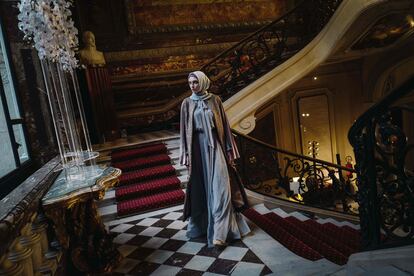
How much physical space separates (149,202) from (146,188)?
1.13ft

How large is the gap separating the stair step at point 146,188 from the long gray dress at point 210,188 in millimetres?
1418

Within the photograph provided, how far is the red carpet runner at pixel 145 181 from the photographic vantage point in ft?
14.7

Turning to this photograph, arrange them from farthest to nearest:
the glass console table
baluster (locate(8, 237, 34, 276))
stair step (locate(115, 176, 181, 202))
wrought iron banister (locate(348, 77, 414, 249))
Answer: stair step (locate(115, 176, 181, 202))
the glass console table
wrought iron banister (locate(348, 77, 414, 249))
baluster (locate(8, 237, 34, 276))

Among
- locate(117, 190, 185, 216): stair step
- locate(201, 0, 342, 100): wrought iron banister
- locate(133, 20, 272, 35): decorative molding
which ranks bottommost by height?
locate(117, 190, 185, 216): stair step

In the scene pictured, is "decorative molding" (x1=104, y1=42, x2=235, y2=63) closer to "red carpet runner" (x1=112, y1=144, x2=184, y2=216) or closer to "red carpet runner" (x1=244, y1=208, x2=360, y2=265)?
"red carpet runner" (x1=112, y1=144, x2=184, y2=216)

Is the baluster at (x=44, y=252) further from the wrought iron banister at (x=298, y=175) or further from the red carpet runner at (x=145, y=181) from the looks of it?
the wrought iron banister at (x=298, y=175)

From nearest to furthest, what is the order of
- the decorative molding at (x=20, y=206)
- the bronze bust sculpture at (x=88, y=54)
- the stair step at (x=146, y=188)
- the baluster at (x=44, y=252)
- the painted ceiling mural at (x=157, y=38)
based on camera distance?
1. the decorative molding at (x=20, y=206)
2. the baluster at (x=44, y=252)
3. the stair step at (x=146, y=188)
4. the bronze bust sculpture at (x=88, y=54)
5. the painted ceiling mural at (x=157, y=38)

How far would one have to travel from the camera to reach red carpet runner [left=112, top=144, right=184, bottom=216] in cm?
447

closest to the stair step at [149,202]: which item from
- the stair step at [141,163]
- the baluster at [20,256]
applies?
the stair step at [141,163]

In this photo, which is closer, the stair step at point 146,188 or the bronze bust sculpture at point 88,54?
the stair step at point 146,188

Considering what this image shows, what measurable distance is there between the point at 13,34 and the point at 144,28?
5276mm

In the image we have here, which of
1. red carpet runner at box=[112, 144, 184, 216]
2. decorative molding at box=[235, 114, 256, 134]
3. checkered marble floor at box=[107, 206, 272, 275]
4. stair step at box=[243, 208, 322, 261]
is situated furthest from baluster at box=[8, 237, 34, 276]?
decorative molding at box=[235, 114, 256, 134]

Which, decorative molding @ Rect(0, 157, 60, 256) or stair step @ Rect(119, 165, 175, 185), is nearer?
decorative molding @ Rect(0, 157, 60, 256)

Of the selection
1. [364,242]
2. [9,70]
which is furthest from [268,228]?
[9,70]
